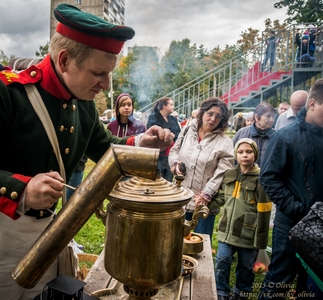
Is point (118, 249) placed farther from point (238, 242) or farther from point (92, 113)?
point (238, 242)

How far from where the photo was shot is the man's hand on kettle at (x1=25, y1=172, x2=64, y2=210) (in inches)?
42.7

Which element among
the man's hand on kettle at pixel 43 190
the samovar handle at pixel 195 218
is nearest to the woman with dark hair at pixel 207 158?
the samovar handle at pixel 195 218

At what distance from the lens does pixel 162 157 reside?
179 inches

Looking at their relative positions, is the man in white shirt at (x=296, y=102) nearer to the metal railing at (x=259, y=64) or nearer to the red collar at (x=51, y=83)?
the red collar at (x=51, y=83)

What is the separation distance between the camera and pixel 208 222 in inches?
127

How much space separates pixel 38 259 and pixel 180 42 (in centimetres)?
2429

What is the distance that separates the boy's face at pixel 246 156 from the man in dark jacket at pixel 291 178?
38 cm

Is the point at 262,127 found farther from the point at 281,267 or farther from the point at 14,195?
the point at 14,195

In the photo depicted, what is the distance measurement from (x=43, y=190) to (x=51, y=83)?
1.81ft

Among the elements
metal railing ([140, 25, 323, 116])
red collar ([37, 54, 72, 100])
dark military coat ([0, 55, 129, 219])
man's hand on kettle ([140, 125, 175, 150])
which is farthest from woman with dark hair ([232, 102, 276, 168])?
metal railing ([140, 25, 323, 116])

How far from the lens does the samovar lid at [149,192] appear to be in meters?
1.15

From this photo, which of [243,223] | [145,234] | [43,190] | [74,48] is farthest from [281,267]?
[74,48]

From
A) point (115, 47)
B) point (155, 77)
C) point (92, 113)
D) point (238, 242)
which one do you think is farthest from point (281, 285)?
point (155, 77)

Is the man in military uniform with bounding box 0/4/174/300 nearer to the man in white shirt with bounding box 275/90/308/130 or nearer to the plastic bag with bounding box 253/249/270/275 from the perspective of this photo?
the plastic bag with bounding box 253/249/270/275
